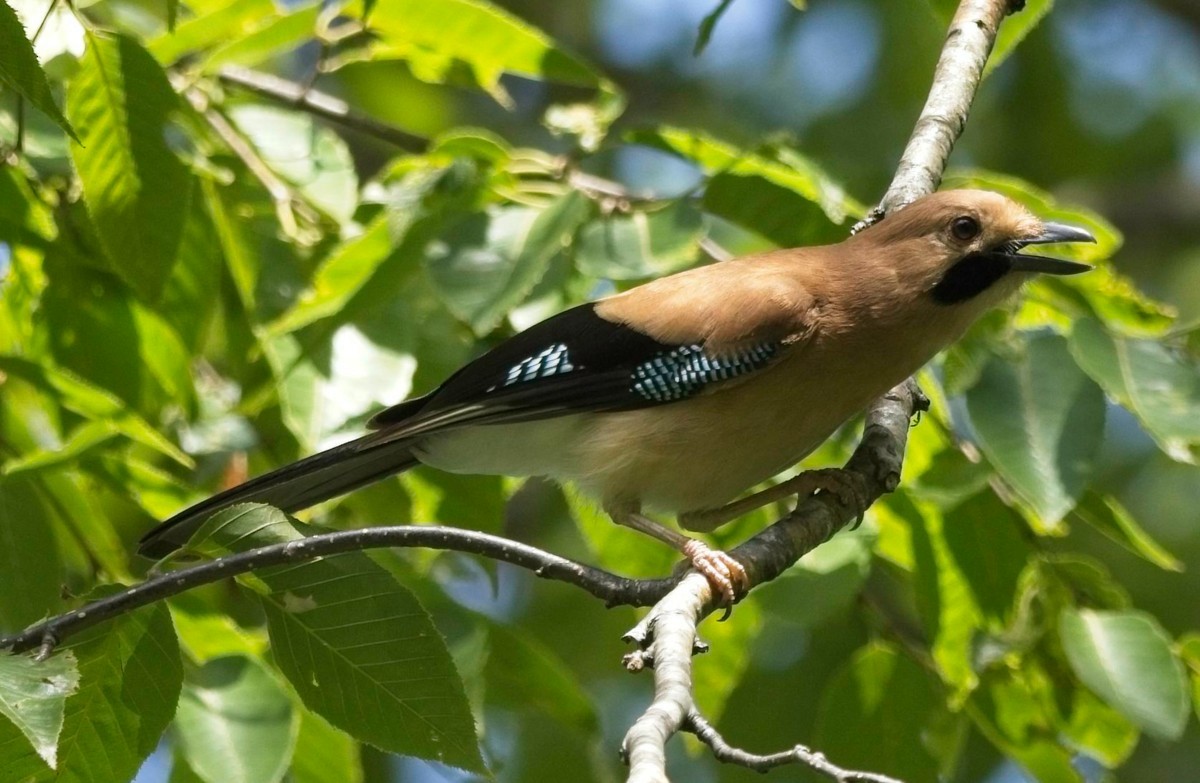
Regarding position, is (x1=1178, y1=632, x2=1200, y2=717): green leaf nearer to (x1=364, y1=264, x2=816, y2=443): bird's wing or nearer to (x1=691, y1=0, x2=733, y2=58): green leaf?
(x1=364, y1=264, x2=816, y2=443): bird's wing

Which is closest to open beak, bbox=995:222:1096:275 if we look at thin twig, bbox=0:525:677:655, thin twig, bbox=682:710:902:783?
thin twig, bbox=0:525:677:655

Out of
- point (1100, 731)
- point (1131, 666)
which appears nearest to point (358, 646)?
point (1131, 666)

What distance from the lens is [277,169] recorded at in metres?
4.99

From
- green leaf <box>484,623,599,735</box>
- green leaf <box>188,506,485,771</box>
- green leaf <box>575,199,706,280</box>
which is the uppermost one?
green leaf <box>575,199,706,280</box>

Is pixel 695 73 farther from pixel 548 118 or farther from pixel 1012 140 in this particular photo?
pixel 548 118

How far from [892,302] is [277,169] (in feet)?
6.83

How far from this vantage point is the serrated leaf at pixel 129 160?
3959mm

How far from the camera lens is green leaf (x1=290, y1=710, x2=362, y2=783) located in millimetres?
4273

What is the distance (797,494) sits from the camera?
15.3ft

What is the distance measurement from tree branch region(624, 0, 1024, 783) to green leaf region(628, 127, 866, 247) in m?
0.33

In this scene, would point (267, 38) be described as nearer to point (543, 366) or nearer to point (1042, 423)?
point (543, 366)

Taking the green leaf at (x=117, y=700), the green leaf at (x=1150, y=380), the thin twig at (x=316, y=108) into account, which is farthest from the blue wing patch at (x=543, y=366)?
the green leaf at (x=117, y=700)

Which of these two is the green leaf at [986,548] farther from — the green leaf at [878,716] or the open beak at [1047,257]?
the open beak at [1047,257]

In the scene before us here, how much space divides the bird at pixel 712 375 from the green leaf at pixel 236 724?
2.22 ft
